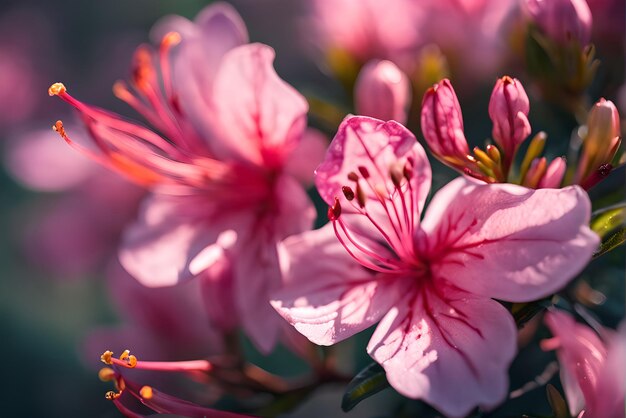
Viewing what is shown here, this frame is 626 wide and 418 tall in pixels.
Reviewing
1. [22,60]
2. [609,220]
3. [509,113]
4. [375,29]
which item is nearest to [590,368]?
[609,220]

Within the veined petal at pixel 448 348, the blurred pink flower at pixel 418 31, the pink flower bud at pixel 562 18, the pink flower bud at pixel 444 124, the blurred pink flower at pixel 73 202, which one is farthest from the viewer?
the blurred pink flower at pixel 73 202

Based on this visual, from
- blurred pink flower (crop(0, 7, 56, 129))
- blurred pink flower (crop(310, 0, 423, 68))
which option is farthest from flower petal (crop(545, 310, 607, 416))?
blurred pink flower (crop(0, 7, 56, 129))

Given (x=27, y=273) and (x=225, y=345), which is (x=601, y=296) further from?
(x=27, y=273)

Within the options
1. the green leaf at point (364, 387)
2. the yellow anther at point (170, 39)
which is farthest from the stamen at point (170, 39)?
the green leaf at point (364, 387)

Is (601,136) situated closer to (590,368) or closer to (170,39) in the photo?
(590,368)

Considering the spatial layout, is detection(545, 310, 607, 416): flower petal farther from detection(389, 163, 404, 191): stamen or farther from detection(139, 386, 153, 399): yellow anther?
detection(139, 386, 153, 399): yellow anther

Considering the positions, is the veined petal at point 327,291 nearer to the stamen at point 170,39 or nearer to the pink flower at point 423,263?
the pink flower at point 423,263
